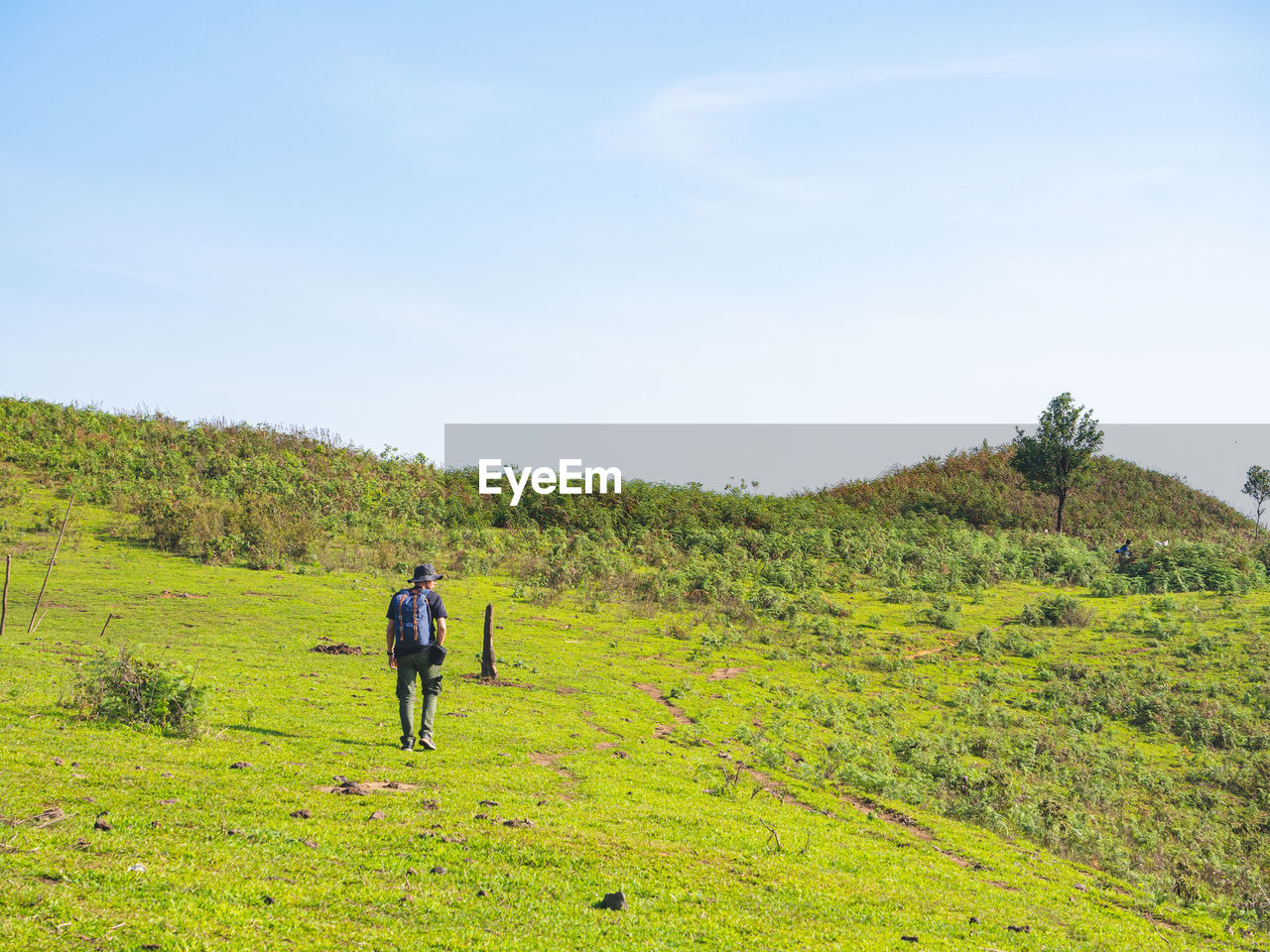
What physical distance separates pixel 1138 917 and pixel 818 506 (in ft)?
198

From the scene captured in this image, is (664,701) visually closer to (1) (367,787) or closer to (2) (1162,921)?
(1) (367,787)

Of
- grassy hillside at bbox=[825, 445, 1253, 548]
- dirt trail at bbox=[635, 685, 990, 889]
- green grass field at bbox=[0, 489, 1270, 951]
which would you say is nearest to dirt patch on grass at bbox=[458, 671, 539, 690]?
green grass field at bbox=[0, 489, 1270, 951]

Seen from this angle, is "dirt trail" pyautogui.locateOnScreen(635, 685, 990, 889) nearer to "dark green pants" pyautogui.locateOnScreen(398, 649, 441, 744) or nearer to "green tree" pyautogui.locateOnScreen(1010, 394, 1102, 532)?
"dark green pants" pyautogui.locateOnScreen(398, 649, 441, 744)

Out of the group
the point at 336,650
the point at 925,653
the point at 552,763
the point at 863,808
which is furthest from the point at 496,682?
the point at 925,653

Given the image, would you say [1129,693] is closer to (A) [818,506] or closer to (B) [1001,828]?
(B) [1001,828]

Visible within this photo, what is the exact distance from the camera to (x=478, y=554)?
49281 millimetres

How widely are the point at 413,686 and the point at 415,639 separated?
3.69 ft

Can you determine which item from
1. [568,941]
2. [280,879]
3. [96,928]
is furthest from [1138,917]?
[96,928]

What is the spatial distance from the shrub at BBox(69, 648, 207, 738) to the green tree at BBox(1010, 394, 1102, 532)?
6809cm

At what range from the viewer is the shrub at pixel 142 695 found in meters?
13.8

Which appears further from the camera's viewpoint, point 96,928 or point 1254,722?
point 1254,722

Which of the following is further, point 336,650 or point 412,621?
point 336,650

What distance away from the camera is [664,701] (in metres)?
25.1

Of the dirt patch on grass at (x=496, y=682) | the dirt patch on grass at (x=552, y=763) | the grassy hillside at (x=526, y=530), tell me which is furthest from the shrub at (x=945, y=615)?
the dirt patch on grass at (x=552, y=763)
